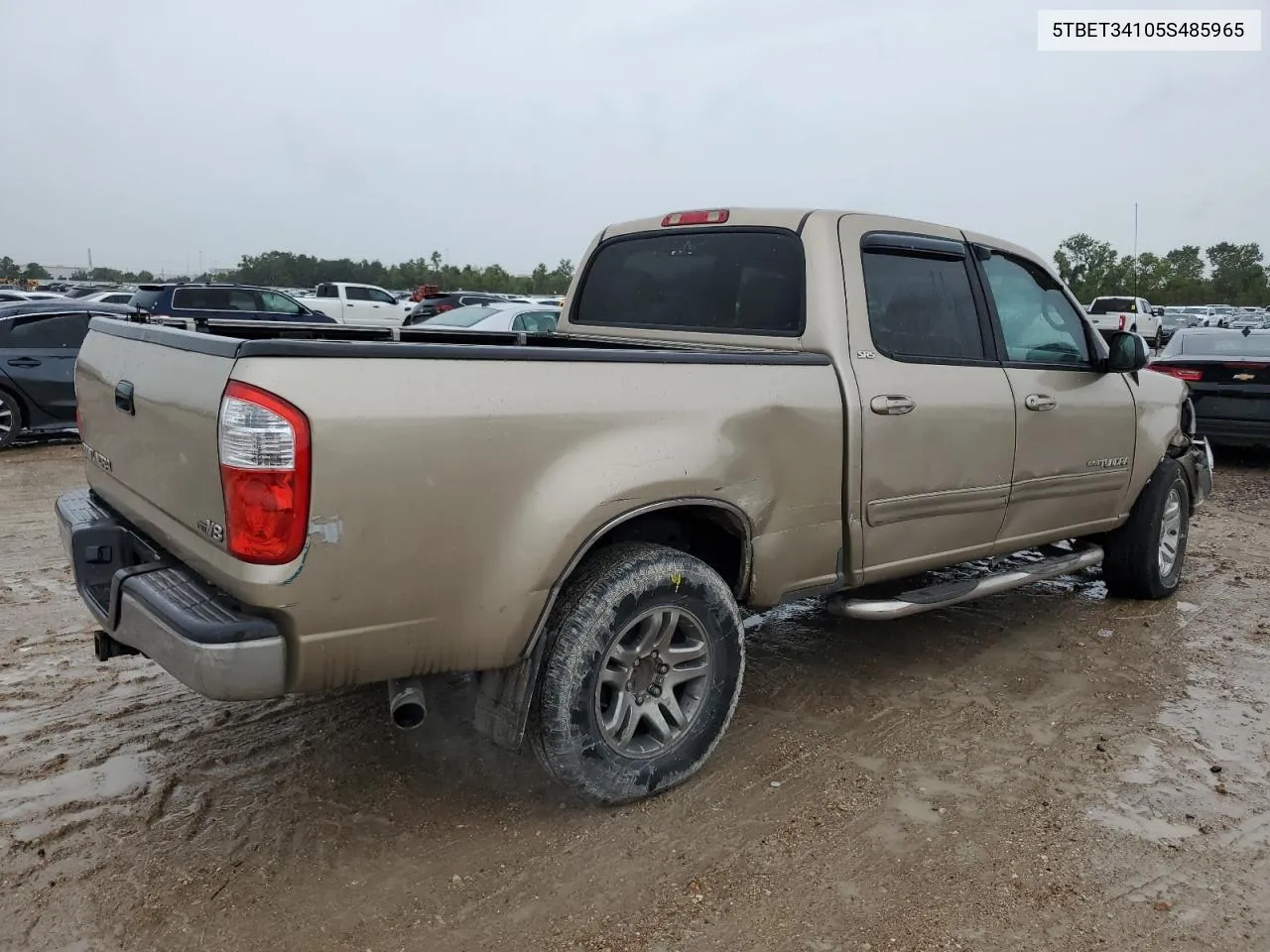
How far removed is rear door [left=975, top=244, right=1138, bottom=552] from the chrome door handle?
2.52 feet

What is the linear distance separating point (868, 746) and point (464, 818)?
59.7 inches

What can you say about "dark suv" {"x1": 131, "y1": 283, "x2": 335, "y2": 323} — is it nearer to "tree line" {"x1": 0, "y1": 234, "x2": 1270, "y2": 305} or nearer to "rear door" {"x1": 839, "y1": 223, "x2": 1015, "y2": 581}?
"rear door" {"x1": 839, "y1": 223, "x2": 1015, "y2": 581}

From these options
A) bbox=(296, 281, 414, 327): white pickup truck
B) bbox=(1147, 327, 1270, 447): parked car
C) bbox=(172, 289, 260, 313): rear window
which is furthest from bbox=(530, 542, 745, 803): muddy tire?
bbox=(296, 281, 414, 327): white pickup truck

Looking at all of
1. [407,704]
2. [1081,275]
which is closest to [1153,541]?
[407,704]

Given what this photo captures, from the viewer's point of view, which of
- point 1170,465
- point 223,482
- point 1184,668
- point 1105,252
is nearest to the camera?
point 223,482

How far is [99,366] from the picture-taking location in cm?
346

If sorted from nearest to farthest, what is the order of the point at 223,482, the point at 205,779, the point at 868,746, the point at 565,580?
the point at 223,482 → the point at 565,580 → the point at 205,779 → the point at 868,746

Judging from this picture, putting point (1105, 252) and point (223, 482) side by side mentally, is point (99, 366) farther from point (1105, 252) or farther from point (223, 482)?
point (1105, 252)

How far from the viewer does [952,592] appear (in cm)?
420

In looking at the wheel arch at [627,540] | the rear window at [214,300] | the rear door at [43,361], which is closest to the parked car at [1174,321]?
the rear window at [214,300]

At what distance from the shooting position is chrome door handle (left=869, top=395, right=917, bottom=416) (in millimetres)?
3721

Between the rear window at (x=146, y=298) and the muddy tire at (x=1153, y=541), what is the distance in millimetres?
14250

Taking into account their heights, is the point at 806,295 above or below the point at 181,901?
above

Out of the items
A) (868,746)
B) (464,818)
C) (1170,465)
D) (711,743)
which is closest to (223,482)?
(464,818)
